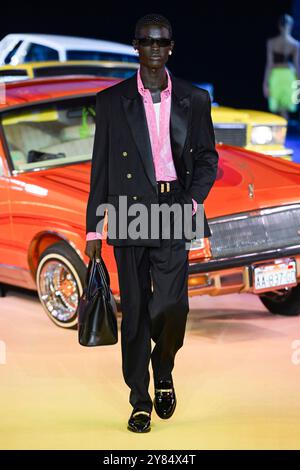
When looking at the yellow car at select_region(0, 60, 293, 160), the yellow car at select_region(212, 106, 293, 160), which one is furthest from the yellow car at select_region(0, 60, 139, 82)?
the yellow car at select_region(212, 106, 293, 160)

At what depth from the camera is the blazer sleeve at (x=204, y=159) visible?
5180 mm

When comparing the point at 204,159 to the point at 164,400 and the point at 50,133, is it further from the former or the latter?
the point at 50,133

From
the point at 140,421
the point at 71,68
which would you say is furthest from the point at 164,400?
the point at 71,68

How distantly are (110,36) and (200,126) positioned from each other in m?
14.6

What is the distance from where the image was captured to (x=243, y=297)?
8266 millimetres

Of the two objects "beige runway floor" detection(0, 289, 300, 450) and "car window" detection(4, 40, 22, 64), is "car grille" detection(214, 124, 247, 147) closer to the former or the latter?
"car window" detection(4, 40, 22, 64)

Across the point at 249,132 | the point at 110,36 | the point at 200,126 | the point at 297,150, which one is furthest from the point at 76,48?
the point at 200,126

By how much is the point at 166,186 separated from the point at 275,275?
199 centimetres

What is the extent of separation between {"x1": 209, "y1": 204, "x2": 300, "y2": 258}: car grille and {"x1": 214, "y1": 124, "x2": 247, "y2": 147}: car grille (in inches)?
155

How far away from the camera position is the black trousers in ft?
16.9

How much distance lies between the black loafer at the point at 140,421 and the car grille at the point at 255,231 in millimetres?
1780

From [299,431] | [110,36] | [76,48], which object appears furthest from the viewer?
[110,36]

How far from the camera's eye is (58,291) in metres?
7.37
